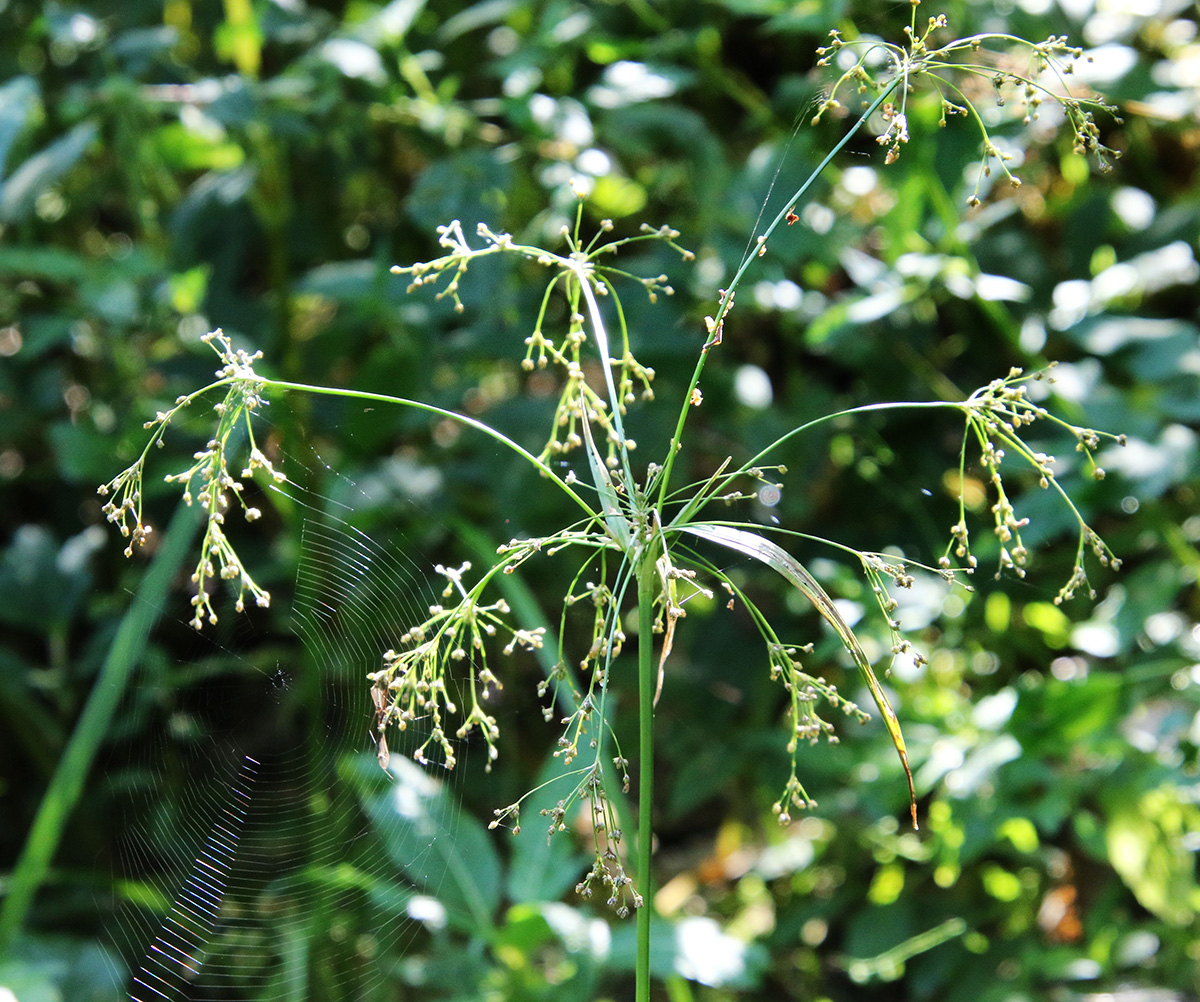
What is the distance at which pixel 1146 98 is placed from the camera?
132 cm

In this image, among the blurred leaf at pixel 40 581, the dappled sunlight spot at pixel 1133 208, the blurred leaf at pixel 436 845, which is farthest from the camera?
the blurred leaf at pixel 40 581

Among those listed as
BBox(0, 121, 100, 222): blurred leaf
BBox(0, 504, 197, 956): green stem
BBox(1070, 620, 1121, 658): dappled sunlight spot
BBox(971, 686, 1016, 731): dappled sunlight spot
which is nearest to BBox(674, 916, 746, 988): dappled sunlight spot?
BBox(971, 686, 1016, 731): dappled sunlight spot

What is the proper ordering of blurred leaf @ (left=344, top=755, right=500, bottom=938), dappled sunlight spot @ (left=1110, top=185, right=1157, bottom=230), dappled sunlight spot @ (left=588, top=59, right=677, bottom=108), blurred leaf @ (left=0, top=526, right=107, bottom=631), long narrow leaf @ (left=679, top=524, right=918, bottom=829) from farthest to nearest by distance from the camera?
1. blurred leaf @ (left=0, top=526, right=107, bottom=631)
2. dappled sunlight spot @ (left=1110, top=185, right=1157, bottom=230)
3. dappled sunlight spot @ (left=588, top=59, right=677, bottom=108)
4. blurred leaf @ (left=344, top=755, right=500, bottom=938)
5. long narrow leaf @ (left=679, top=524, right=918, bottom=829)

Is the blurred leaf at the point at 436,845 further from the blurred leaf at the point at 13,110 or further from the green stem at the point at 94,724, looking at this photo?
the blurred leaf at the point at 13,110

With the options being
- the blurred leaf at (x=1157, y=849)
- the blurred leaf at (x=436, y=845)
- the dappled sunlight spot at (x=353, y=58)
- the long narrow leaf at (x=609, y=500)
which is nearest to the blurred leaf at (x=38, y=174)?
the dappled sunlight spot at (x=353, y=58)

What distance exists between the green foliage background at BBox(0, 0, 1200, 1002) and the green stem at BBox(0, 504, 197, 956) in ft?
0.21

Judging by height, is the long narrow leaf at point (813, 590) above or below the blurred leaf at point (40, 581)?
above

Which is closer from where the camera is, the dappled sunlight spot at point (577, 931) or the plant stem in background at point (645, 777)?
the plant stem in background at point (645, 777)

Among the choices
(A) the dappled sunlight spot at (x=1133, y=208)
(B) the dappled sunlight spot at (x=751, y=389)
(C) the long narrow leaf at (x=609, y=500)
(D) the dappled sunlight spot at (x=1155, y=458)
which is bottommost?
(B) the dappled sunlight spot at (x=751, y=389)

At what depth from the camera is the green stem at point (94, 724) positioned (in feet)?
4.42

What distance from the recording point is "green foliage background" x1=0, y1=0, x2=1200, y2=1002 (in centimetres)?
118

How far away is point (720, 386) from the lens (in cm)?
139

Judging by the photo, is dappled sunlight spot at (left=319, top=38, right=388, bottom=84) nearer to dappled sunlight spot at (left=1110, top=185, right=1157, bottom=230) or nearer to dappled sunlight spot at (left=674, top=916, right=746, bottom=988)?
dappled sunlight spot at (left=1110, top=185, right=1157, bottom=230)

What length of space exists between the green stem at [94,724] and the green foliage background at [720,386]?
7 cm
